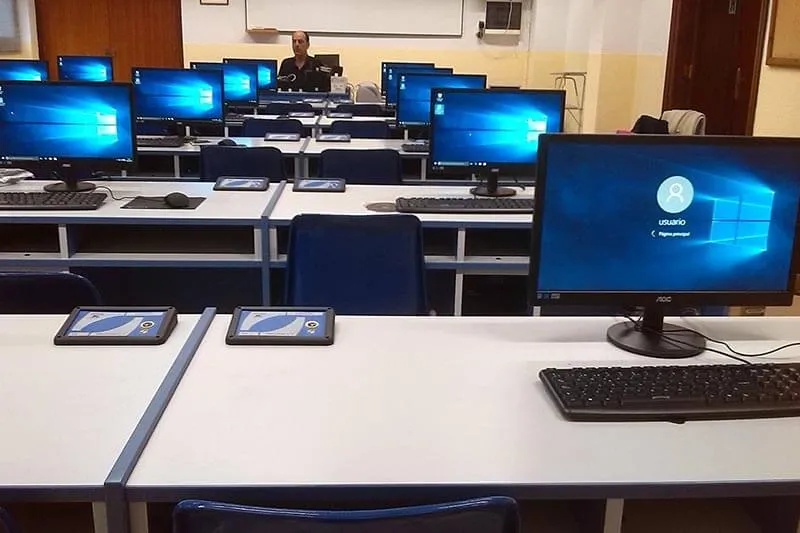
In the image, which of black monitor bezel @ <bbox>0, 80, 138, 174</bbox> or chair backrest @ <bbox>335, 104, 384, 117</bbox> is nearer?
black monitor bezel @ <bbox>0, 80, 138, 174</bbox>

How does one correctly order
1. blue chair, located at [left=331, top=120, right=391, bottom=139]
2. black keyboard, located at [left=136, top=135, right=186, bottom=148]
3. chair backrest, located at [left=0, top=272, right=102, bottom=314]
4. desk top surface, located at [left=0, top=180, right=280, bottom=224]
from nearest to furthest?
chair backrest, located at [left=0, top=272, right=102, bottom=314] → desk top surface, located at [left=0, top=180, right=280, bottom=224] → black keyboard, located at [left=136, top=135, right=186, bottom=148] → blue chair, located at [left=331, top=120, right=391, bottom=139]

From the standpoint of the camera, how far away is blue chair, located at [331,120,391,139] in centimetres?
578

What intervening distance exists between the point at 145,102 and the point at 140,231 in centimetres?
203

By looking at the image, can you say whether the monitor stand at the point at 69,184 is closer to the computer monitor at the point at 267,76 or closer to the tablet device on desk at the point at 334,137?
the tablet device on desk at the point at 334,137

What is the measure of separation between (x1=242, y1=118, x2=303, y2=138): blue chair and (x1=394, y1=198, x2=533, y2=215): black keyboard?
8.34 ft

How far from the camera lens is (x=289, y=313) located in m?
1.89

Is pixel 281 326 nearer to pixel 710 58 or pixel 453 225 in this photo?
pixel 453 225

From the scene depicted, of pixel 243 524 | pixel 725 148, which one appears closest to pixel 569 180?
pixel 725 148

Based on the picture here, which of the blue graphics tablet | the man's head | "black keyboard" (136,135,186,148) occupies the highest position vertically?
the man's head

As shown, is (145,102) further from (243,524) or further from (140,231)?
(243,524)

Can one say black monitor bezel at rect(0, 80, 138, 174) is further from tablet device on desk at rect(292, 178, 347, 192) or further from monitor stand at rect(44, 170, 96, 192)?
tablet device on desk at rect(292, 178, 347, 192)

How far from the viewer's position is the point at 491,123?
11.3 feet

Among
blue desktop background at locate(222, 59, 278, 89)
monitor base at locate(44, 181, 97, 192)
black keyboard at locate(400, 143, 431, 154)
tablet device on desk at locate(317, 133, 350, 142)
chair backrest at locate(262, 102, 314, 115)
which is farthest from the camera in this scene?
blue desktop background at locate(222, 59, 278, 89)

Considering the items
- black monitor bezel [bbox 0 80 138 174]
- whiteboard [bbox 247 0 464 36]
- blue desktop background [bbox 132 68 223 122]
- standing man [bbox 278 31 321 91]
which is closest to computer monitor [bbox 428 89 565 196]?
black monitor bezel [bbox 0 80 138 174]
